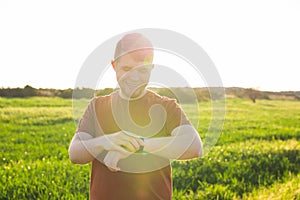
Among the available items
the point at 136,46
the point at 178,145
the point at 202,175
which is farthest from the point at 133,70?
the point at 202,175

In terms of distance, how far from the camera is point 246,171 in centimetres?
653

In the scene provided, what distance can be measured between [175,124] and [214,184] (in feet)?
13.3

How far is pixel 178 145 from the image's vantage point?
191 cm

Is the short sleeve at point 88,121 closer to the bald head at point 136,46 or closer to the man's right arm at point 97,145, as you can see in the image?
the man's right arm at point 97,145

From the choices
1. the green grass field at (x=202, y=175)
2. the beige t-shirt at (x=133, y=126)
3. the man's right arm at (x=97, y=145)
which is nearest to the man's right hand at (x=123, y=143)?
the man's right arm at (x=97, y=145)

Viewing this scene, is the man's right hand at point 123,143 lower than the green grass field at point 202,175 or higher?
higher

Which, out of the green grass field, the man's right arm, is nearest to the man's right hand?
the man's right arm

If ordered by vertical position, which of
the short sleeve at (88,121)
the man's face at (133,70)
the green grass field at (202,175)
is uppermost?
the man's face at (133,70)

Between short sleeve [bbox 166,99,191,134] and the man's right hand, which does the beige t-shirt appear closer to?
short sleeve [bbox 166,99,191,134]

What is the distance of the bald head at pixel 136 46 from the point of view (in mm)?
1915

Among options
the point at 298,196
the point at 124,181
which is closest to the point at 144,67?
the point at 124,181

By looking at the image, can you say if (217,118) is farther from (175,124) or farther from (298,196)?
(298,196)

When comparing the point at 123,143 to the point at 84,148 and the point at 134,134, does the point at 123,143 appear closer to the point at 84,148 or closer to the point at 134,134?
the point at 134,134

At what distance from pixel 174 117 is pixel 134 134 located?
29 cm
